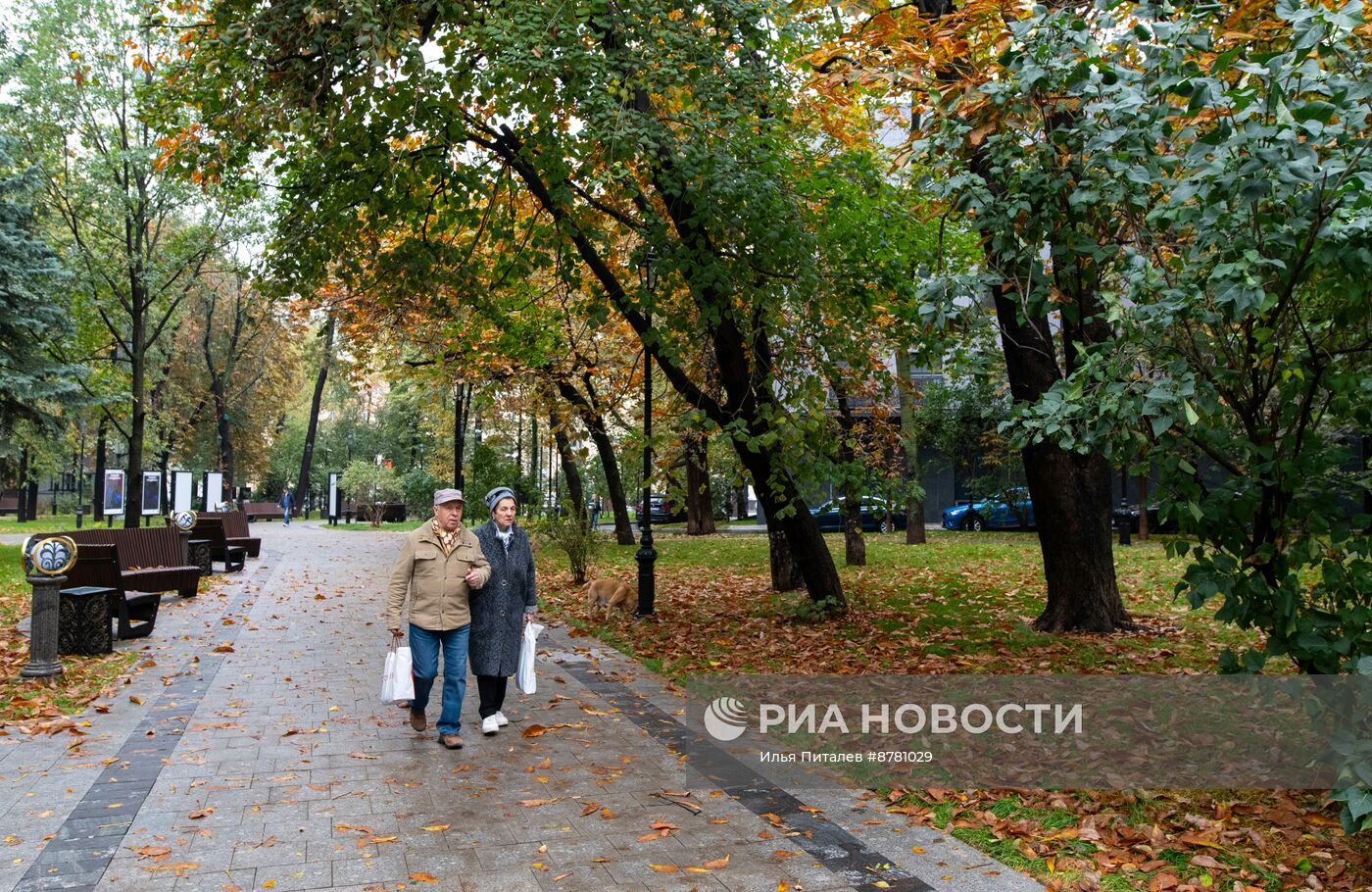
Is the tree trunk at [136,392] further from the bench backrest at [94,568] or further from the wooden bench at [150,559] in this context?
the bench backrest at [94,568]

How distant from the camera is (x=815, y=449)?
36.8ft

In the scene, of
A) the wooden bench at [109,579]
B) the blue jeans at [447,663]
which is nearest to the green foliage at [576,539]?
the wooden bench at [109,579]

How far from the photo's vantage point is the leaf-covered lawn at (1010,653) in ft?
16.0

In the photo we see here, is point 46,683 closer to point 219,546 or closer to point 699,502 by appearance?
point 219,546

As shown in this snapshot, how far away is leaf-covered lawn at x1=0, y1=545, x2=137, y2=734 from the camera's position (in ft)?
26.2

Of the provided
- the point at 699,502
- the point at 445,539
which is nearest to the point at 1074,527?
the point at 445,539

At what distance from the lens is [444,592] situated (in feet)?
23.8

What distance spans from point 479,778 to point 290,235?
301 inches

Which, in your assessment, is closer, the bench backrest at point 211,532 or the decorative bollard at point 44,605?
the decorative bollard at point 44,605

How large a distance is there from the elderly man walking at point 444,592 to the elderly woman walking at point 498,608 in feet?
0.48

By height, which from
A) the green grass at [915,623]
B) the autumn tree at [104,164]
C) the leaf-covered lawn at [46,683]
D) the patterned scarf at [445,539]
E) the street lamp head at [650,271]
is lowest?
the leaf-covered lawn at [46,683]

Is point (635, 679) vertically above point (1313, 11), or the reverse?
point (1313, 11)

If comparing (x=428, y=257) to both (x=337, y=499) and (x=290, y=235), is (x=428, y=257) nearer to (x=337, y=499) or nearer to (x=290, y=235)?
(x=290, y=235)

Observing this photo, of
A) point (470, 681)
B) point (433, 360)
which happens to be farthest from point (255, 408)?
point (470, 681)
